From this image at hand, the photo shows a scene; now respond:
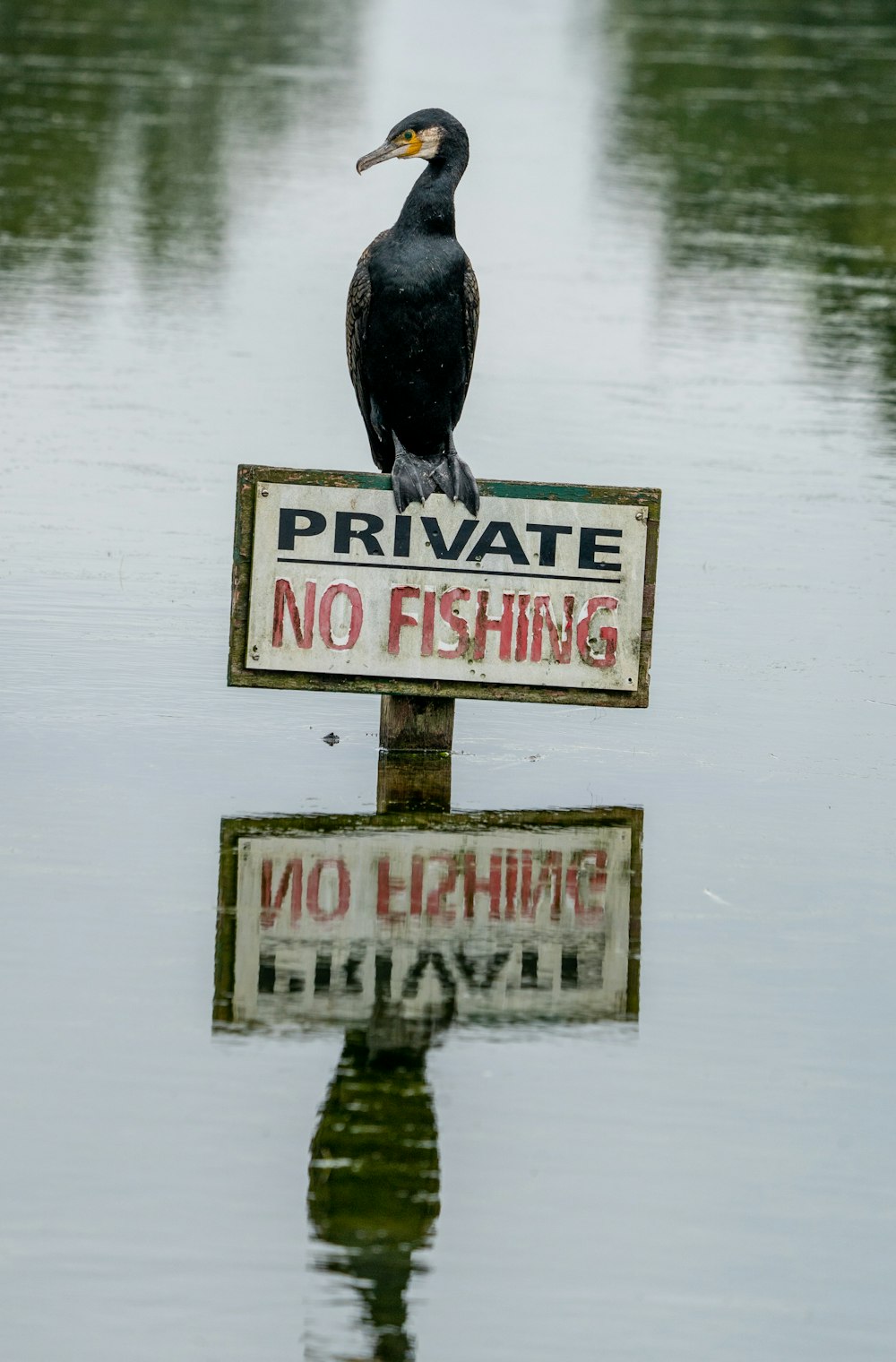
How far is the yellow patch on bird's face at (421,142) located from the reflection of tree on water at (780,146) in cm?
641

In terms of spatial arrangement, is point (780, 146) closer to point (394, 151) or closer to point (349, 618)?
point (394, 151)

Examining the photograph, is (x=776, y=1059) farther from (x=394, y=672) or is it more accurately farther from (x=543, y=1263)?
(x=394, y=672)

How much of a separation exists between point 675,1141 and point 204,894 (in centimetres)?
168

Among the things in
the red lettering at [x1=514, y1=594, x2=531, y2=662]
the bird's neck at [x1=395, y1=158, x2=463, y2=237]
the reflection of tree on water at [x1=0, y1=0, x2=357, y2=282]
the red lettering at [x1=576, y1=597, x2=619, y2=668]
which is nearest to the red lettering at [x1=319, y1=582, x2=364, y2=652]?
the red lettering at [x1=514, y1=594, x2=531, y2=662]

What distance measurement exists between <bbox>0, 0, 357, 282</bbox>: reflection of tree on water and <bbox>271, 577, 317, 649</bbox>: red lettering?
8.99 metres

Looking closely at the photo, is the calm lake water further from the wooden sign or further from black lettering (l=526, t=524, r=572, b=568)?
black lettering (l=526, t=524, r=572, b=568)

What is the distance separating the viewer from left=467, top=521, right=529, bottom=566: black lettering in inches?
290

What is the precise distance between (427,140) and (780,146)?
15890 millimetres

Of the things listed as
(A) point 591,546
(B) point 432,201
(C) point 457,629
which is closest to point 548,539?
(A) point 591,546

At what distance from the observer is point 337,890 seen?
6.24 meters

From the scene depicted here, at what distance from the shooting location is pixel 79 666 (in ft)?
26.7

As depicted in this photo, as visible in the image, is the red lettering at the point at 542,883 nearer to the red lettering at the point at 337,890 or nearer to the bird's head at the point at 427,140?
the red lettering at the point at 337,890

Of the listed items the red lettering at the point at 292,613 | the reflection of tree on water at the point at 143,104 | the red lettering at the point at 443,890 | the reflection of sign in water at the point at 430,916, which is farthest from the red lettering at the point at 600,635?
the reflection of tree on water at the point at 143,104

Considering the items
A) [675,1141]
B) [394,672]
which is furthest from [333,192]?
[675,1141]
